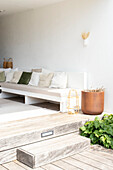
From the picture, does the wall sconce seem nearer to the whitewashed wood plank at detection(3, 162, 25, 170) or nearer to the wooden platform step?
the wooden platform step

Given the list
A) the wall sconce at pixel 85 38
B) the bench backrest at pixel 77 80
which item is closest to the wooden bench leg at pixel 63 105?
the bench backrest at pixel 77 80

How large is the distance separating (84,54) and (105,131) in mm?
2270

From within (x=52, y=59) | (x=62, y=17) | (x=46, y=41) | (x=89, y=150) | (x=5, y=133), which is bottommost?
(x=89, y=150)

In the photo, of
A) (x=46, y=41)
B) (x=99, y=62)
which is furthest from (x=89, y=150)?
(x=46, y=41)

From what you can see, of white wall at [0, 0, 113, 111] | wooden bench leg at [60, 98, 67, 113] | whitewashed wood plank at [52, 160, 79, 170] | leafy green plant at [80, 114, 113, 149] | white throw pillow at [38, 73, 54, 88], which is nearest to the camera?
whitewashed wood plank at [52, 160, 79, 170]

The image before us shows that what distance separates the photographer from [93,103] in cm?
459

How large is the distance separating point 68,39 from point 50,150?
3398 mm

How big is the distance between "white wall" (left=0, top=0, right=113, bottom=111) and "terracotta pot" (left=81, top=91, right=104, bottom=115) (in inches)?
17.3

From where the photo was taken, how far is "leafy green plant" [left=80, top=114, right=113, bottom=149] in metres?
3.58

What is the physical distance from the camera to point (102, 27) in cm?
507

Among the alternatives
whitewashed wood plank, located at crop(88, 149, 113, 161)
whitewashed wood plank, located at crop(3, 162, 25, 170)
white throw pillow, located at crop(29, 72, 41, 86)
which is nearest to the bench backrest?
white throw pillow, located at crop(29, 72, 41, 86)

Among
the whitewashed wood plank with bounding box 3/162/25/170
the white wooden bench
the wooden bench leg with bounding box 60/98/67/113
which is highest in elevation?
the white wooden bench

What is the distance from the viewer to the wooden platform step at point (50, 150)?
2922 millimetres

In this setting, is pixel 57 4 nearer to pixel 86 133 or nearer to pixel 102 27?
pixel 102 27
